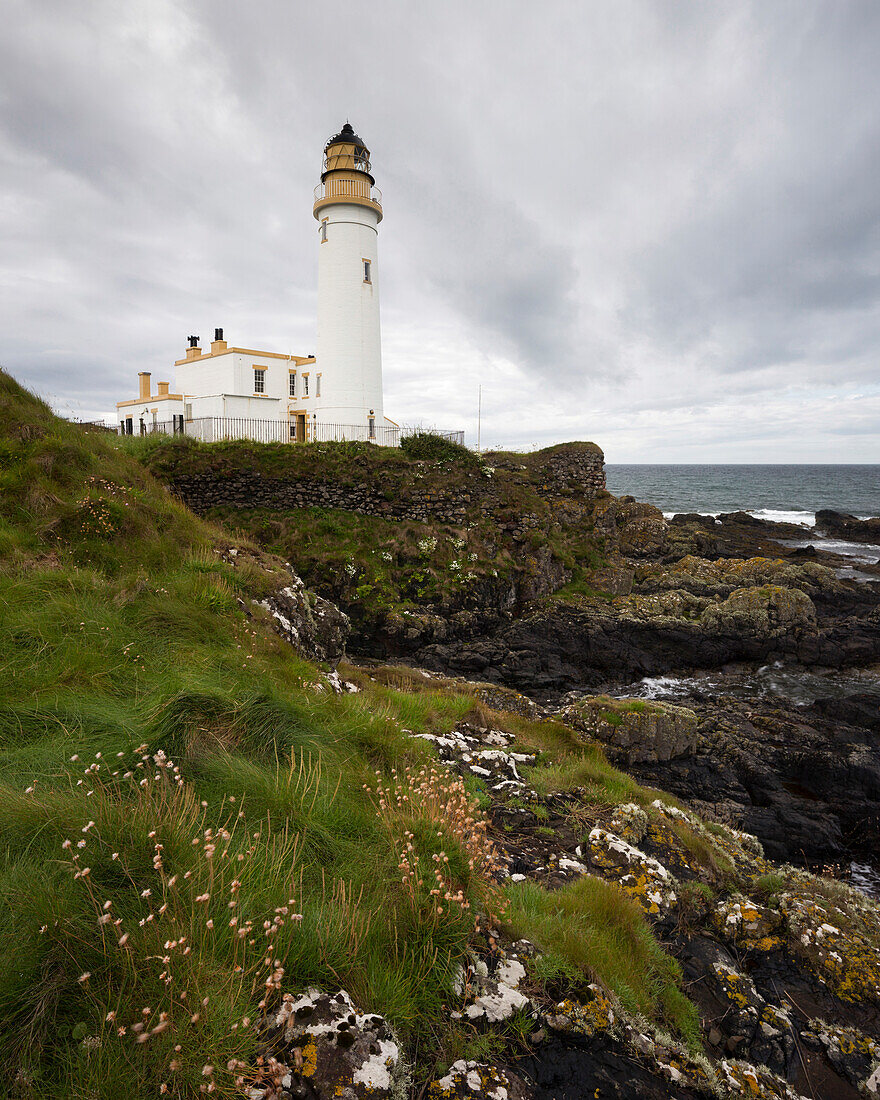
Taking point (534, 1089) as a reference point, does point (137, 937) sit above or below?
above

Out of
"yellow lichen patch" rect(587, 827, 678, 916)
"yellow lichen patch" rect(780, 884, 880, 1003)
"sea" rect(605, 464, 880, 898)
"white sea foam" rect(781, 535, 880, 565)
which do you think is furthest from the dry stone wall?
"white sea foam" rect(781, 535, 880, 565)

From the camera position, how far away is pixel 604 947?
4125mm

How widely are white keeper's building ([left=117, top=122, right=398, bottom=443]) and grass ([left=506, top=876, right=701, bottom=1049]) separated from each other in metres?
27.0

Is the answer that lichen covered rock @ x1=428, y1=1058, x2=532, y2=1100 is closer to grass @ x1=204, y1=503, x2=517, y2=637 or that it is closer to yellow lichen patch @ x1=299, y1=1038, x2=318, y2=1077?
yellow lichen patch @ x1=299, y1=1038, x2=318, y2=1077

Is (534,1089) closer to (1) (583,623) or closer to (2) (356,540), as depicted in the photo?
(1) (583,623)

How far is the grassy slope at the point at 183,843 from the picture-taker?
7.42 ft

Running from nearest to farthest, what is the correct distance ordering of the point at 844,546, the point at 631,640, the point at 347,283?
1. the point at 631,640
2. the point at 347,283
3. the point at 844,546

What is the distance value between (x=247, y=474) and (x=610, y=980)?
2255 centimetres

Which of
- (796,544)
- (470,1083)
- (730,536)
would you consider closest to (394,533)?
(470,1083)

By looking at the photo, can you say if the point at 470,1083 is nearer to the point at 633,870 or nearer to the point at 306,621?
the point at 633,870

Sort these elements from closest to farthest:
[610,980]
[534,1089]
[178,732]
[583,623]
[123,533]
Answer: [534,1089] → [610,980] → [178,732] → [123,533] → [583,623]

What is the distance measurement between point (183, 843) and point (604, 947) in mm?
3255

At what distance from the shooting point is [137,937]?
96.7 inches

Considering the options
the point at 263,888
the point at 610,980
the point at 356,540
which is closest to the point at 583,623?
the point at 356,540
